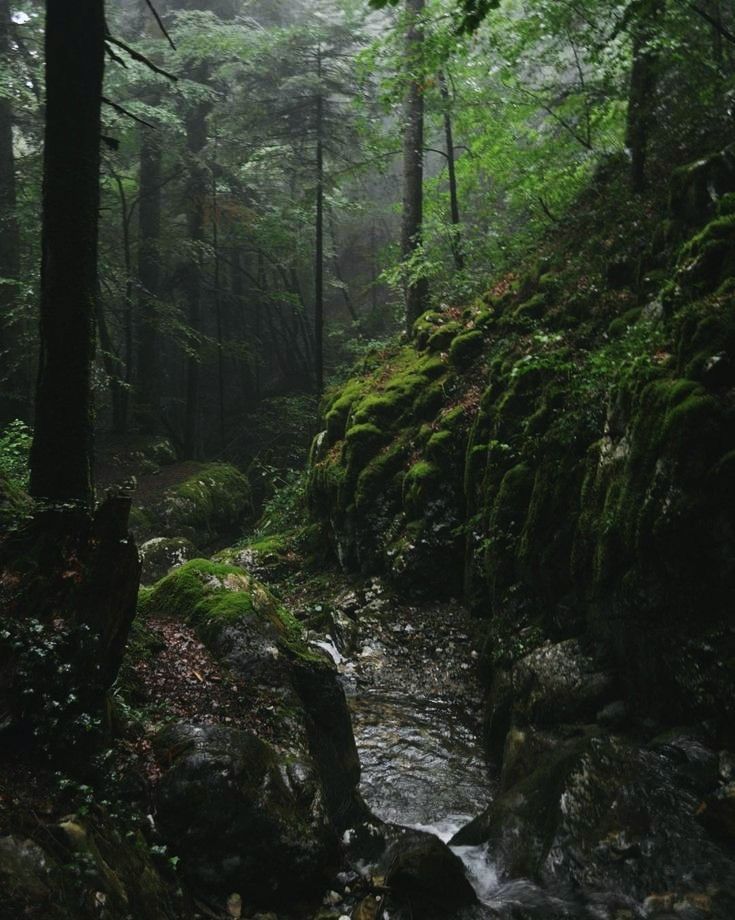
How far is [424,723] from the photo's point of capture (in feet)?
23.2

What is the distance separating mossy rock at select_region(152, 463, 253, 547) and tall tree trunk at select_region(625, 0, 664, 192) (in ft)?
39.9

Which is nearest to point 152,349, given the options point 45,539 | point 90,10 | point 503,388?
point 503,388

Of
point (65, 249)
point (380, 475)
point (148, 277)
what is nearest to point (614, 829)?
point (65, 249)

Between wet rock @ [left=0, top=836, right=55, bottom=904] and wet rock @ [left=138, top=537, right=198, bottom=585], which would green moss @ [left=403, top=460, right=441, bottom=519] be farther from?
wet rock @ [left=0, top=836, right=55, bottom=904]

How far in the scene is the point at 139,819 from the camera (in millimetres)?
3604

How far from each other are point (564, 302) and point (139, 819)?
27.6 ft

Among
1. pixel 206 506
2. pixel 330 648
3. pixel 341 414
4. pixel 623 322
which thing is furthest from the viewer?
pixel 206 506

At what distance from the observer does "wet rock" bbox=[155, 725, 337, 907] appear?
12.4ft

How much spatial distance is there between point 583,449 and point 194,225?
1883 cm

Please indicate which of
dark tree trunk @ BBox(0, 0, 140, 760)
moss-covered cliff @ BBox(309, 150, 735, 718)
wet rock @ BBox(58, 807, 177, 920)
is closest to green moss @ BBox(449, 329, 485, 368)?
moss-covered cliff @ BBox(309, 150, 735, 718)

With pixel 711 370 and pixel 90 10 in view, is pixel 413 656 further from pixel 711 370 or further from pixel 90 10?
pixel 90 10

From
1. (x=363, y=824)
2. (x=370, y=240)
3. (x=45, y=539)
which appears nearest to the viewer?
(x=45, y=539)

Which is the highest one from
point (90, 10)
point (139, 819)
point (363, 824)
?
point (90, 10)

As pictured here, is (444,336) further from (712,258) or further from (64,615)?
(64,615)
